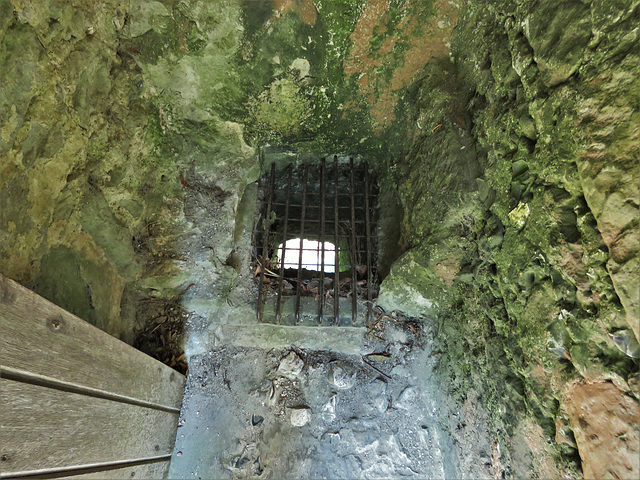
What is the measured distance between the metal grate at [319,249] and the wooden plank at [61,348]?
0.91 m

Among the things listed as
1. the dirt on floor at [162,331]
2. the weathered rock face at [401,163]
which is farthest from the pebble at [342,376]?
the dirt on floor at [162,331]

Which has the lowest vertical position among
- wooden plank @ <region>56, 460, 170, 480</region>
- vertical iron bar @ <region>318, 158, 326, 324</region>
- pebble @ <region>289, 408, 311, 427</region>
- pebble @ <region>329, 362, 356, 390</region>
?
wooden plank @ <region>56, 460, 170, 480</region>

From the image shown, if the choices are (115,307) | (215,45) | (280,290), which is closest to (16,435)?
(115,307)

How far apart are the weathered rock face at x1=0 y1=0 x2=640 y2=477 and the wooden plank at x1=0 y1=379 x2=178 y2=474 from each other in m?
0.46

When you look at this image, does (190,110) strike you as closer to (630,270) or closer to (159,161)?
(159,161)

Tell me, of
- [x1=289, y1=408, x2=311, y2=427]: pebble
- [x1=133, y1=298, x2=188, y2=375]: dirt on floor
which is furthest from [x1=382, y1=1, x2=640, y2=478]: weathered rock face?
[x1=133, y1=298, x2=188, y2=375]: dirt on floor

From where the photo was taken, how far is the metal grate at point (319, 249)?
7.52 feet

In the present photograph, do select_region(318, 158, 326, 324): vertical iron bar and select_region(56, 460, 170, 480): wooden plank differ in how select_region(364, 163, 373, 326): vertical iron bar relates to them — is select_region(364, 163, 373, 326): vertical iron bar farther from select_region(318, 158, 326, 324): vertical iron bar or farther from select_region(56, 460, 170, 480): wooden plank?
select_region(56, 460, 170, 480): wooden plank

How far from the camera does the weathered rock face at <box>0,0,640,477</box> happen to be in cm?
98

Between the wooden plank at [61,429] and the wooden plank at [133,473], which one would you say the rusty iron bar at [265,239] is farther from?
the wooden plank at [133,473]

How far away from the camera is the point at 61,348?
3.68ft

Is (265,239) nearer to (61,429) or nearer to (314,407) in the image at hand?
(314,407)

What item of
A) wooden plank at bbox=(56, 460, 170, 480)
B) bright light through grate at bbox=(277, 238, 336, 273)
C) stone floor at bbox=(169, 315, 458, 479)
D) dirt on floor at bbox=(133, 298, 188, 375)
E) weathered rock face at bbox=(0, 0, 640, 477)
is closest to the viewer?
weathered rock face at bbox=(0, 0, 640, 477)

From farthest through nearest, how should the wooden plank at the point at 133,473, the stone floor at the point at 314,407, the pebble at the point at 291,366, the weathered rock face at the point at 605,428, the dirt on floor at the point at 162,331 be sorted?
the pebble at the point at 291,366 < the stone floor at the point at 314,407 < the dirt on floor at the point at 162,331 < the wooden plank at the point at 133,473 < the weathered rock face at the point at 605,428
